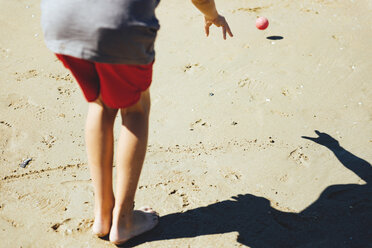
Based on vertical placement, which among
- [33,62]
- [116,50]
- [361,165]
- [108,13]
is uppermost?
[108,13]

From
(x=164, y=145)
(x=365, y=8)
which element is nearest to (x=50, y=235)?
(x=164, y=145)

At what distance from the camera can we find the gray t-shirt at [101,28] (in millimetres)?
1364

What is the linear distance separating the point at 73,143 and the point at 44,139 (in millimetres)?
202

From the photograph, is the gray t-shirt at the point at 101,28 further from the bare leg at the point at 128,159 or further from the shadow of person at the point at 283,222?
the shadow of person at the point at 283,222

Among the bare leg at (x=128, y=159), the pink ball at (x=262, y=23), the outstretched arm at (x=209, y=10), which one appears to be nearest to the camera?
the bare leg at (x=128, y=159)

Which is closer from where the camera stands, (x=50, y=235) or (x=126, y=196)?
(x=126, y=196)

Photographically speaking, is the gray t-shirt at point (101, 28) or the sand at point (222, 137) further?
the sand at point (222, 137)

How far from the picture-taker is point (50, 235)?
1975mm

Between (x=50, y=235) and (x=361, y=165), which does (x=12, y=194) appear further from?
(x=361, y=165)

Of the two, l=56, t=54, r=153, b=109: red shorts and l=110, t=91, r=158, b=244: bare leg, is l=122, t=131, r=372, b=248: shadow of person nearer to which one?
l=110, t=91, r=158, b=244: bare leg

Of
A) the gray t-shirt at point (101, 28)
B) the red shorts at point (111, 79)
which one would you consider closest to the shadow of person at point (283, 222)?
the red shorts at point (111, 79)

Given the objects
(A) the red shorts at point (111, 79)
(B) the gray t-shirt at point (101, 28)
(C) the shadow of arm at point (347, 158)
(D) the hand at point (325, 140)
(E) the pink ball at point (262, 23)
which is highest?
(B) the gray t-shirt at point (101, 28)

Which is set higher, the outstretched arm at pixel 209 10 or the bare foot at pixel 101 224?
the outstretched arm at pixel 209 10

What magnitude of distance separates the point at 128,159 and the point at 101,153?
13 centimetres
